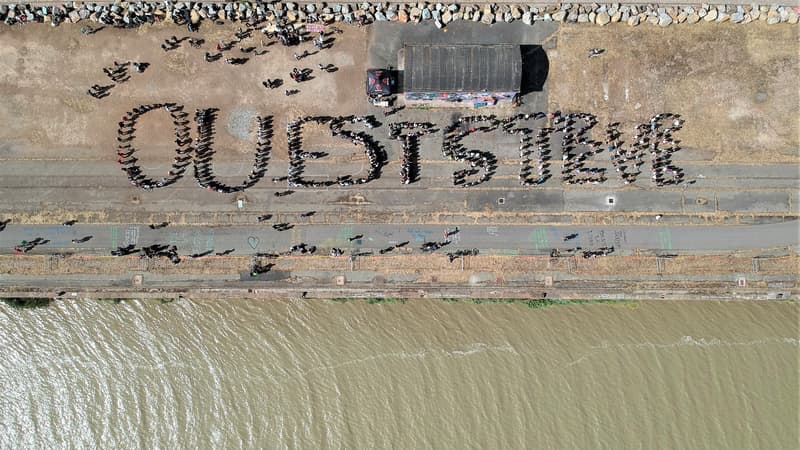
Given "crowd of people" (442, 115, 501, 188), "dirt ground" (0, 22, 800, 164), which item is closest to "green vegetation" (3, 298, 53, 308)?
"dirt ground" (0, 22, 800, 164)

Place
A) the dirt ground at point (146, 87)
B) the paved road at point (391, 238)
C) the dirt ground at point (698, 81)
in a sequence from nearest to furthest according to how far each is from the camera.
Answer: the paved road at point (391, 238)
the dirt ground at point (146, 87)
the dirt ground at point (698, 81)

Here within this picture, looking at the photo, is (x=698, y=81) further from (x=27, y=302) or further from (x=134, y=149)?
(x=27, y=302)

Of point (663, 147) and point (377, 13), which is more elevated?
point (377, 13)

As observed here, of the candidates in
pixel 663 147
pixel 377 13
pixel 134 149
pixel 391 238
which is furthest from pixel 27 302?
pixel 663 147

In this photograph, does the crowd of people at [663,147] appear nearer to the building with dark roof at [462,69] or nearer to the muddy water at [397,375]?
the muddy water at [397,375]

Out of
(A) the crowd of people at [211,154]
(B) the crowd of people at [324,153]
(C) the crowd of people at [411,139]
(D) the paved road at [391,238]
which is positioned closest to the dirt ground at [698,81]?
(D) the paved road at [391,238]

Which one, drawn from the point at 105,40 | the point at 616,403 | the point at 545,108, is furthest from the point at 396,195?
the point at 105,40
